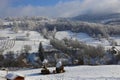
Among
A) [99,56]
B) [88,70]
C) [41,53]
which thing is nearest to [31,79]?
[88,70]

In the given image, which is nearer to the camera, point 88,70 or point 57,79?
point 57,79

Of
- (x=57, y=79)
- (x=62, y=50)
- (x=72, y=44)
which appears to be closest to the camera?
(x=57, y=79)

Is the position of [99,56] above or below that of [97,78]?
below

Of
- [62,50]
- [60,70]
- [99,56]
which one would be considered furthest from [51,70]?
[62,50]

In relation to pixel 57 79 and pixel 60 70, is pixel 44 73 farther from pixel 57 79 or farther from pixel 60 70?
pixel 57 79

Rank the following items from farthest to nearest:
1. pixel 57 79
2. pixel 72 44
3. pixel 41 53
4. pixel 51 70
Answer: pixel 72 44, pixel 41 53, pixel 51 70, pixel 57 79

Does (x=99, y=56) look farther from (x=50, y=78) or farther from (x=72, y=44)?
(x=50, y=78)

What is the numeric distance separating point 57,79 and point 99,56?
82827 mm

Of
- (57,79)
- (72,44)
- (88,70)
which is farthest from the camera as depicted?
(72,44)

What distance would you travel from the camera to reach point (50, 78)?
102 ft

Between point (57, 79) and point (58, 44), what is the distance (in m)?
120

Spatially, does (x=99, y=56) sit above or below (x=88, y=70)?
below

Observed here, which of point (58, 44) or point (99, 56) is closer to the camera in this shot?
point (99, 56)

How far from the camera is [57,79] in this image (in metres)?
29.3
